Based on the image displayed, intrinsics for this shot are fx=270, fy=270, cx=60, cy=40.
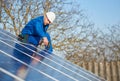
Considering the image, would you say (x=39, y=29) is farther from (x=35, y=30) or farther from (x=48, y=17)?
(x=48, y=17)

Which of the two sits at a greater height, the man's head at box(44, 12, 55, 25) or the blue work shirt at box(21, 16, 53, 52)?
the man's head at box(44, 12, 55, 25)

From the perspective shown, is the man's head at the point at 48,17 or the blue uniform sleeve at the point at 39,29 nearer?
the blue uniform sleeve at the point at 39,29

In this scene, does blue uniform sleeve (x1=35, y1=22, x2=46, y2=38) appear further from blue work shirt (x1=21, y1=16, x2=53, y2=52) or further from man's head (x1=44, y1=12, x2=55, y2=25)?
man's head (x1=44, y1=12, x2=55, y2=25)

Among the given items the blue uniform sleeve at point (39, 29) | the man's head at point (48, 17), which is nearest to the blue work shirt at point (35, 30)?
the blue uniform sleeve at point (39, 29)

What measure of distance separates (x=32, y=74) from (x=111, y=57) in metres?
36.4

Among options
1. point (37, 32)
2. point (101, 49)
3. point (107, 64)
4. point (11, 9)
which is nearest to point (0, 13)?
point (11, 9)

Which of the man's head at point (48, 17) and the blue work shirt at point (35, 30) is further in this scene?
the man's head at point (48, 17)

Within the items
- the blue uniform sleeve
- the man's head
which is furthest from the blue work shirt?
the man's head

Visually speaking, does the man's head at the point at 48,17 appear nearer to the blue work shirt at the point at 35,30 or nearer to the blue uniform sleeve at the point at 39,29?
the blue work shirt at the point at 35,30

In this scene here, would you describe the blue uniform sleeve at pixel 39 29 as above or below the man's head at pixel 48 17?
below

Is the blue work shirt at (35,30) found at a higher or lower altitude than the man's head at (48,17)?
lower

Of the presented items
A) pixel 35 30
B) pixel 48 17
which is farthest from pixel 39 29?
pixel 48 17

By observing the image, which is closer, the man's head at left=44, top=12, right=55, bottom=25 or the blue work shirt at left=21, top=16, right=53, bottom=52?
the blue work shirt at left=21, top=16, right=53, bottom=52

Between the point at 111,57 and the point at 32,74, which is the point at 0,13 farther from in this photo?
the point at 111,57
